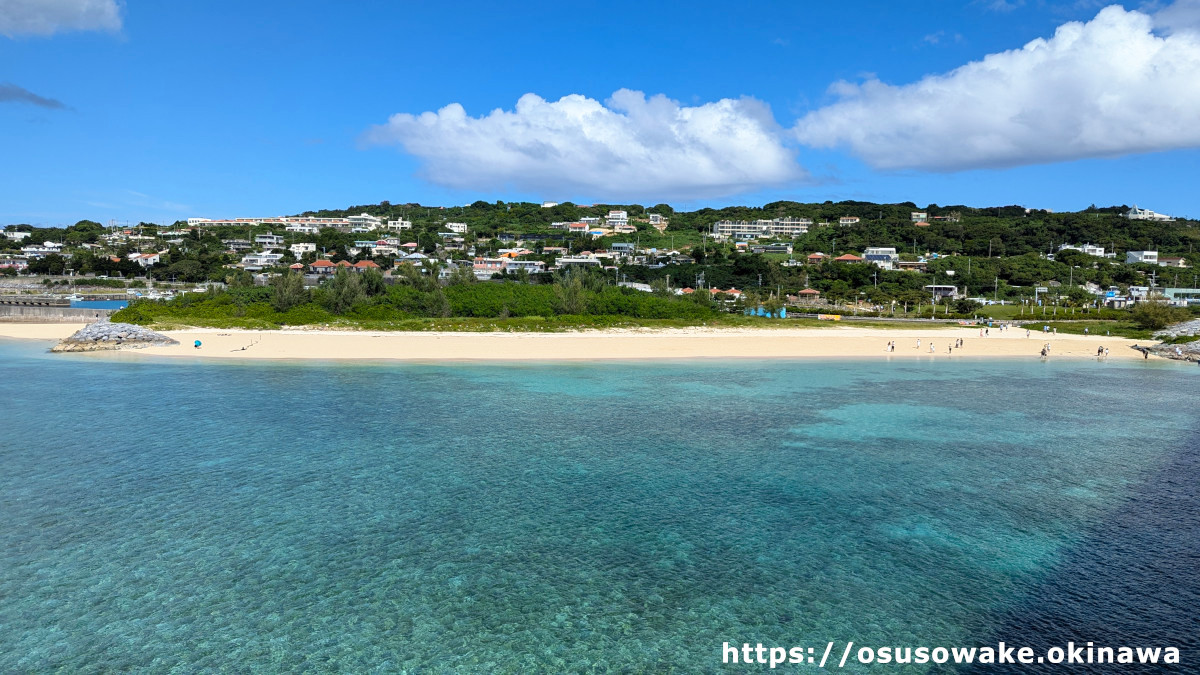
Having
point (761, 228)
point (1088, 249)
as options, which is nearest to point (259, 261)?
point (761, 228)

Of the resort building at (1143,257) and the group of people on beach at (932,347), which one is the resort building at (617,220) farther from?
the group of people on beach at (932,347)

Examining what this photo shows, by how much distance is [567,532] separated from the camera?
41.8 ft

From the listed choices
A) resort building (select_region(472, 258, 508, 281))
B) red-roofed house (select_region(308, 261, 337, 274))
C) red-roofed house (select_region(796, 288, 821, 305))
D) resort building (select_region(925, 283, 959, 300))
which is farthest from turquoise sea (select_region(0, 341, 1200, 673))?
red-roofed house (select_region(308, 261, 337, 274))

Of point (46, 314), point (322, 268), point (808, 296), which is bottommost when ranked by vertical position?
point (46, 314)

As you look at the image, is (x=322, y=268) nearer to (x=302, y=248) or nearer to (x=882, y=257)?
(x=302, y=248)

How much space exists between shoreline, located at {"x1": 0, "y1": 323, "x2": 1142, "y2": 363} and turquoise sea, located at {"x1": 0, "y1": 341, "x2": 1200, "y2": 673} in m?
13.4

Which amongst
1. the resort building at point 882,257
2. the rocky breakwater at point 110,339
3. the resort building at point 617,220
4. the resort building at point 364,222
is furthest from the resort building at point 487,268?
the resort building at point 364,222

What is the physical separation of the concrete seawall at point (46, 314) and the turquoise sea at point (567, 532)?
38811 mm

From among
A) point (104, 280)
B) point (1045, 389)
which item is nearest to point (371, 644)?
point (1045, 389)

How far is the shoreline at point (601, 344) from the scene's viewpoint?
38.6 m

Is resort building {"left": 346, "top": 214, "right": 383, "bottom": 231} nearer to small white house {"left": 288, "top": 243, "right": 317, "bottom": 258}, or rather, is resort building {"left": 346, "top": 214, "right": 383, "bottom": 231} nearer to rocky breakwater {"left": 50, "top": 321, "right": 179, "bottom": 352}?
small white house {"left": 288, "top": 243, "right": 317, "bottom": 258}

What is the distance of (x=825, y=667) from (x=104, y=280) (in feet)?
351

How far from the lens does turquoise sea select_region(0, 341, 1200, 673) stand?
9.21 metres

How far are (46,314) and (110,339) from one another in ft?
86.2
